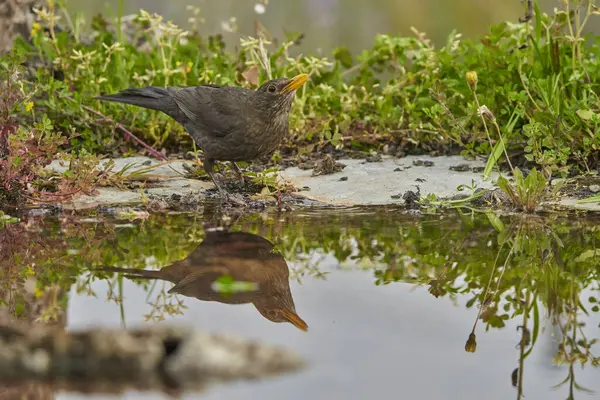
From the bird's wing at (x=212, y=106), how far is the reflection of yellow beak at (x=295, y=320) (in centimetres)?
271

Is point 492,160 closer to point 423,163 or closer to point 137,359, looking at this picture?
point 423,163

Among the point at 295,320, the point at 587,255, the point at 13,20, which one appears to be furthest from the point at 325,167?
the point at 13,20

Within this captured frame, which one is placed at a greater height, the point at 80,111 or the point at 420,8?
the point at 420,8

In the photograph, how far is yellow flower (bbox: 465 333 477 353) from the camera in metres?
2.40

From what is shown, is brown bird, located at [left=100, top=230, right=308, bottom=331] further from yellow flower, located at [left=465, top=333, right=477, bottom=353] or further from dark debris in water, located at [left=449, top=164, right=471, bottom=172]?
dark debris in water, located at [left=449, top=164, right=471, bottom=172]

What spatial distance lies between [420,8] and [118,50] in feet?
21.8

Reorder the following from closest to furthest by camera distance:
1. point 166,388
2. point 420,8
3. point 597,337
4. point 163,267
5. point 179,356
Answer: point 166,388, point 179,356, point 597,337, point 163,267, point 420,8

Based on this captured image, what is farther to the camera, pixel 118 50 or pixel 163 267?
pixel 118 50

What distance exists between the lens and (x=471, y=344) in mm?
2449

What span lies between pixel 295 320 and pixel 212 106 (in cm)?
305

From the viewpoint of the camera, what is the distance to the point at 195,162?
5863mm

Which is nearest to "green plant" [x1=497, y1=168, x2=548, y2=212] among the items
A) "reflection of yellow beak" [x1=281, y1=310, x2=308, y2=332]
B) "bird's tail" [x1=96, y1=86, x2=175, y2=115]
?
"reflection of yellow beak" [x1=281, y1=310, x2=308, y2=332]

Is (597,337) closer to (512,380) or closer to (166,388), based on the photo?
(512,380)

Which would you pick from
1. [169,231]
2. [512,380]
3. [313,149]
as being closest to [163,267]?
[169,231]
